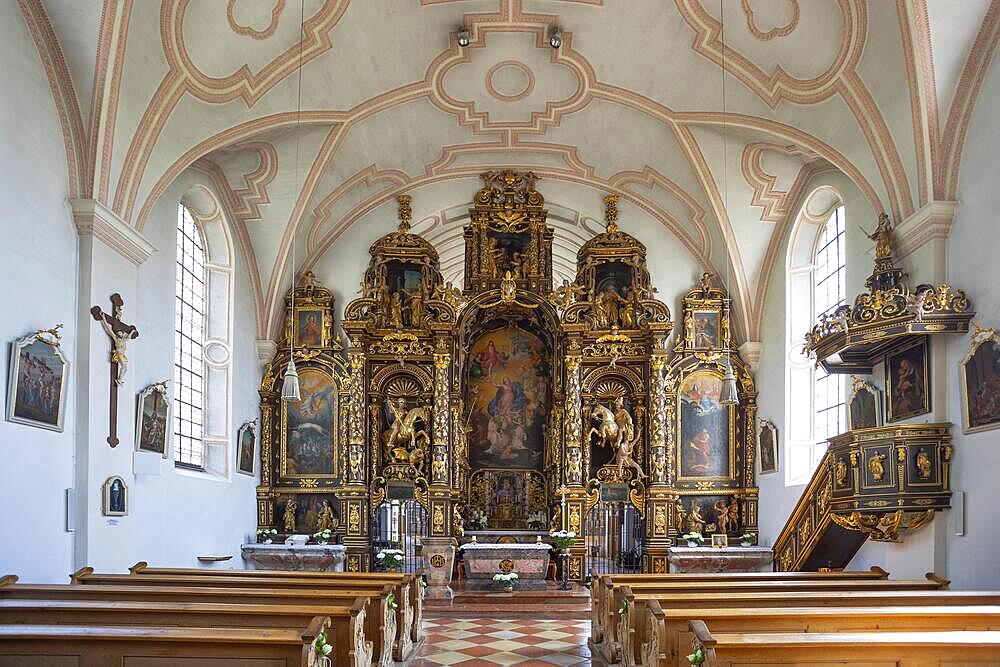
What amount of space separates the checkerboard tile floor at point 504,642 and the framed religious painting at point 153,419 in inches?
191

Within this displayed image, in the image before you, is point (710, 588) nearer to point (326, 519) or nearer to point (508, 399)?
point (508, 399)

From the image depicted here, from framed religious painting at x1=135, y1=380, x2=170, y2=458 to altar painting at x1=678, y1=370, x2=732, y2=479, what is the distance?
1045 cm

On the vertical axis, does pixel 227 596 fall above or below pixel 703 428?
below

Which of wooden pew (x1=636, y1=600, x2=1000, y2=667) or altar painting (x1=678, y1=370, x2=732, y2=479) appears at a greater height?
altar painting (x1=678, y1=370, x2=732, y2=479)

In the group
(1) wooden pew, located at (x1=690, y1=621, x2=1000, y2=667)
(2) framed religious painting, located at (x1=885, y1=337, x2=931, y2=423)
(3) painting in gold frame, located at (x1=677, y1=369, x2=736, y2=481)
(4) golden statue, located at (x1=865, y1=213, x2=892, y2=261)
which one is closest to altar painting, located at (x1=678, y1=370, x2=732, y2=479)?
(3) painting in gold frame, located at (x1=677, y1=369, x2=736, y2=481)

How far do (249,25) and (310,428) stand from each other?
878 centimetres

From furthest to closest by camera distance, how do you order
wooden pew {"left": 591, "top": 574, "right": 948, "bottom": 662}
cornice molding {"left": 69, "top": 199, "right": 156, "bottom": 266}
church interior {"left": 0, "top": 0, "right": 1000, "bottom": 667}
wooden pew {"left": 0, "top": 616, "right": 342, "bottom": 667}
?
cornice molding {"left": 69, "top": 199, "right": 156, "bottom": 266}
church interior {"left": 0, "top": 0, "right": 1000, "bottom": 667}
wooden pew {"left": 591, "top": 574, "right": 948, "bottom": 662}
wooden pew {"left": 0, "top": 616, "right": 342, "bottom": 667}

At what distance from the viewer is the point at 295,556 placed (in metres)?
18.2

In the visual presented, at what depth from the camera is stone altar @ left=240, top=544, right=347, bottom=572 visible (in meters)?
18.2

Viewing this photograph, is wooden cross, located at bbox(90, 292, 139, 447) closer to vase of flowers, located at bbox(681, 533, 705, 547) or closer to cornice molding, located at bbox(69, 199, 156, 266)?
cornice molding, located at bbox(69, 199, 156, 266)

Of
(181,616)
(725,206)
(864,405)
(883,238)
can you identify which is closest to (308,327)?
(725,206)

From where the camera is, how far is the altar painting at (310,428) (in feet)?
64.7

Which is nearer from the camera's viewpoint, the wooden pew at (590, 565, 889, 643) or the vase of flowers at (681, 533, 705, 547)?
the wooden pew at (590, 565, 889, 643)

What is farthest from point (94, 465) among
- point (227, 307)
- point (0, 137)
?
point (227, 307)
